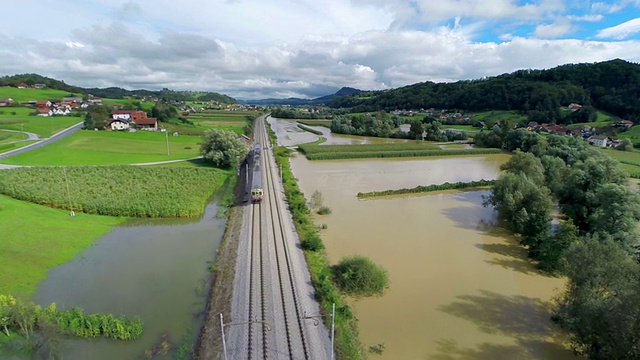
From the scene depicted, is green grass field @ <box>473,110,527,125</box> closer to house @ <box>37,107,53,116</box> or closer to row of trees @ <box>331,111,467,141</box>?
row of trees @ <box>331,111,467,141</box>

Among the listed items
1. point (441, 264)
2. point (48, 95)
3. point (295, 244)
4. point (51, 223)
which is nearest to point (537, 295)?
point (441, 264)

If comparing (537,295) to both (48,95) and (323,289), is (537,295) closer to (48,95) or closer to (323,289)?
(323,289)

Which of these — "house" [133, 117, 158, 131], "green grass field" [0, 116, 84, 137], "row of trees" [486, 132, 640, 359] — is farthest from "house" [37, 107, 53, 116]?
"row of trees" [486, 132, 640, 359]

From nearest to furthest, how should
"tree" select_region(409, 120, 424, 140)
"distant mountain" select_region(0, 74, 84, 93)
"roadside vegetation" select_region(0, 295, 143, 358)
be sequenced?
"roadside vegetation" select_region(0, 295, 143, 358) < "tree" select_region(409, 120, 424, 140) < "distant mountain" select_region(0, 74, 84, 93)

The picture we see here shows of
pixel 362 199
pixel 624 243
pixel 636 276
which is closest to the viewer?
pixel 636 276

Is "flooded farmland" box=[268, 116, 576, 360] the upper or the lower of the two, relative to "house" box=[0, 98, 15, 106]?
lower

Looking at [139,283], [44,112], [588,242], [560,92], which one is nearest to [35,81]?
[44,112]
